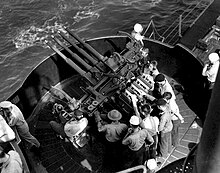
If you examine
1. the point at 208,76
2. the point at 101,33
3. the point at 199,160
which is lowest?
the point at 101,33

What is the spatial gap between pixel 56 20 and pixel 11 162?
44.3ft

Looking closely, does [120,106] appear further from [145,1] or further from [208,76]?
[145,1]

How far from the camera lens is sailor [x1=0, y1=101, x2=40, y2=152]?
9.05 meters

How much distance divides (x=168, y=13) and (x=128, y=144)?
42.9 ft

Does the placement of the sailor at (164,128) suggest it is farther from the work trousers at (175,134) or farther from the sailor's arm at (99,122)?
Result: the sailor's arm at (99,122)

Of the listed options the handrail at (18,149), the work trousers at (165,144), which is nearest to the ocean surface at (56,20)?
the handrail at (18,149)

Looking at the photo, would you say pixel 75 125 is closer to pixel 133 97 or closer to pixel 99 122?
pixel 99 122

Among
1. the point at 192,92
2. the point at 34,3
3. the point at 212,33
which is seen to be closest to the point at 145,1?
the point at 34,3

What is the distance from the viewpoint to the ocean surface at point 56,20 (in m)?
18.4

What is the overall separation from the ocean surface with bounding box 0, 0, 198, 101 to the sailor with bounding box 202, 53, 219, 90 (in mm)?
8879

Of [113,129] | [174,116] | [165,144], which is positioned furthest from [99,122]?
[174,116]

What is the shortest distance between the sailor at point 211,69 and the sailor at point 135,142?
9.70 feet

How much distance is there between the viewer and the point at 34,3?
21.5 metres

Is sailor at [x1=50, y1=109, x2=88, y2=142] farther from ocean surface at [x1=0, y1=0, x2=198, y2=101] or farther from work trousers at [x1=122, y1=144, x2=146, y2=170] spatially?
ocean surface at [x1=0, y1=0, x2=198, y2=101]
